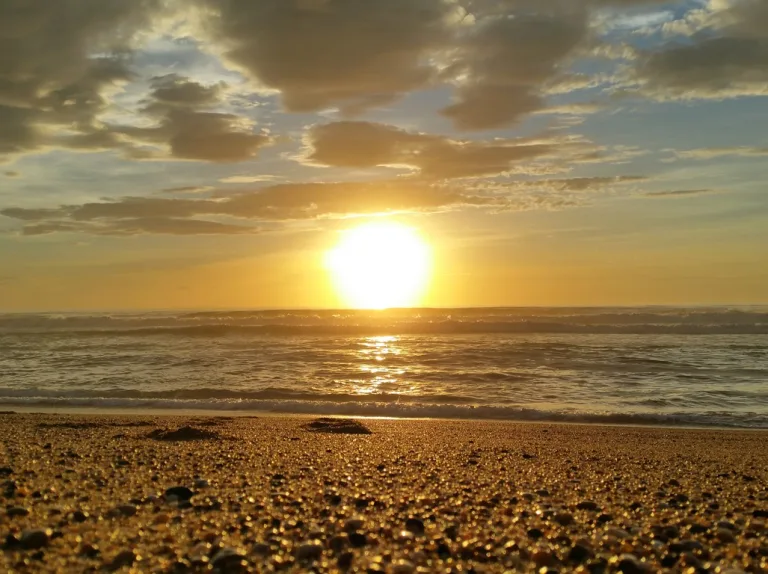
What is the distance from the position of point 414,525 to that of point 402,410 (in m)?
9.91

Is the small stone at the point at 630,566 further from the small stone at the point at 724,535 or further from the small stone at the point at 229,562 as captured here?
the small stone at the point at 229,562

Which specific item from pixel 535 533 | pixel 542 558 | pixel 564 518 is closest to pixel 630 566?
pixel 542 558

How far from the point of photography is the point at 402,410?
45.0ft

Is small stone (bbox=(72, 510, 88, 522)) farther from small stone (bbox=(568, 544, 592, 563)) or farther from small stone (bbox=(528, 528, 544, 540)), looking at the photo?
small stone (bbox=(568, 544, 592, 563))

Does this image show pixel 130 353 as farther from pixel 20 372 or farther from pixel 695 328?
pixel 695 328

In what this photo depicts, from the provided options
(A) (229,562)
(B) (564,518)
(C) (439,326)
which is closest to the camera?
(A) (229,562)

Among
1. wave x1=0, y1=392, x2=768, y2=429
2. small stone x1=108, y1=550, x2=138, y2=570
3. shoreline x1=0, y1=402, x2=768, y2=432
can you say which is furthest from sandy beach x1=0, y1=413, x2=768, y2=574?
wave x1=0, y1=392, x2=768, y2=429

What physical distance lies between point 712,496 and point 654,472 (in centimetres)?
133

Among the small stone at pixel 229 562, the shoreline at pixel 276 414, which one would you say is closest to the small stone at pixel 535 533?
the small stone at pixel 229 562

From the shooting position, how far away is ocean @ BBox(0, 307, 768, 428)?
14023 mm

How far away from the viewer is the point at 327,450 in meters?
7.34

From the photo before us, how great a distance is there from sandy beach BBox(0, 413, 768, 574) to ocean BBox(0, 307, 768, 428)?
19.3 feet

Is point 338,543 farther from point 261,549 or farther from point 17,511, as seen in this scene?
point 17,511

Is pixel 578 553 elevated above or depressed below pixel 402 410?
above
